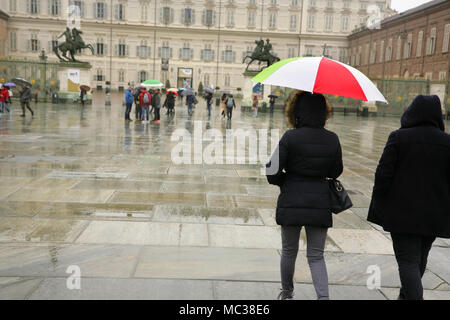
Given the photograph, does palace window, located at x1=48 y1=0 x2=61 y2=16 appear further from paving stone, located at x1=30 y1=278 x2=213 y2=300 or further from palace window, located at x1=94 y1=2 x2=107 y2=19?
paving stone, located at x1=30 y1=278 x2=213 y2=300

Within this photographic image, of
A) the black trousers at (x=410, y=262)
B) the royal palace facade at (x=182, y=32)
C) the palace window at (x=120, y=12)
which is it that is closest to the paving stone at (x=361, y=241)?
the black trousers at (x=410, y=262)

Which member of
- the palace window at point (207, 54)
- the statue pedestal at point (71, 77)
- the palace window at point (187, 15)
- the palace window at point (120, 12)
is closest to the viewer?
the statue pedestal at point (71, 77)

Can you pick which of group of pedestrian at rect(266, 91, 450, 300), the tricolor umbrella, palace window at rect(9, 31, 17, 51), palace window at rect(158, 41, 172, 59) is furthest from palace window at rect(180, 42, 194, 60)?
group of pedestrian at rect(266, 91, 450, 300)

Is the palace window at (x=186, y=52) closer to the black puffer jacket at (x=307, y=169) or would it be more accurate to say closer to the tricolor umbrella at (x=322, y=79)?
the tricolor umbrella at (x=322, y=79)

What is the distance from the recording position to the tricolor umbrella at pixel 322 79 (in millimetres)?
3066

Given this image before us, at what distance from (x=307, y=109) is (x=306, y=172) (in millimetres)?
451

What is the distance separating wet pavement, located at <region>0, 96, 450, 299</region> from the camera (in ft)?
11.9

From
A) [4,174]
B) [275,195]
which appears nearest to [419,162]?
[275,195]

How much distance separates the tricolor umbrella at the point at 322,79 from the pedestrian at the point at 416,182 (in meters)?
0.36

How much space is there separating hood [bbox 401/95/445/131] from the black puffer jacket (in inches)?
22.1

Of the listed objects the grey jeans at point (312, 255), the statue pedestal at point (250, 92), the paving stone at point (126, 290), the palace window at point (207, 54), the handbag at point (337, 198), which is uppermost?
the palace window at point (207, 54)

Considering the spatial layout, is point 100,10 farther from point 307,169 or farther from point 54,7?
point 307,169

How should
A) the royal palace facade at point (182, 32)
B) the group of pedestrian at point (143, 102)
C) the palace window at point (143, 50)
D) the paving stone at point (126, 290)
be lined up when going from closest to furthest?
the paving stone at point (126, 290) → the group of pedestrian at point (143, 102) → the royal palace facade at point (182, 32) → the palace window at point (143, 50)
